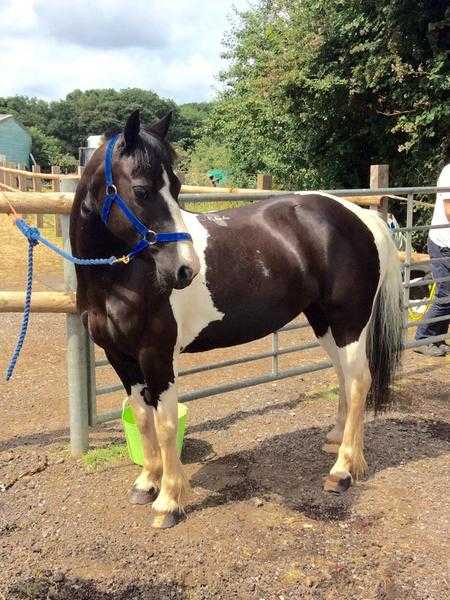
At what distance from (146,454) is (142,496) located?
8.1 inches

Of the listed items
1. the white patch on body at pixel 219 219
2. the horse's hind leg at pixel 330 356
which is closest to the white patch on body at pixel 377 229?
the horse's hind leg at pixel 330 356

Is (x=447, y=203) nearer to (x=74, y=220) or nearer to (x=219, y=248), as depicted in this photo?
(x=219, y=248)

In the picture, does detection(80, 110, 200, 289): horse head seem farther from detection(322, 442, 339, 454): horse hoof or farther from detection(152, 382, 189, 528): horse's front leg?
detection(322, 442, 339, 454): horse hoof

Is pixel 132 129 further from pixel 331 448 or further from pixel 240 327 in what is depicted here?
pixel 331 448

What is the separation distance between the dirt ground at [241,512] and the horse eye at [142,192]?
1493 millimetres

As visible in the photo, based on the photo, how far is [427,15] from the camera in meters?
9.18

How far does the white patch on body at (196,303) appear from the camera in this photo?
2.66 m

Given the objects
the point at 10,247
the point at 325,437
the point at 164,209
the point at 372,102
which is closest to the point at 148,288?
the point at 164,209

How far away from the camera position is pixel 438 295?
5297mm

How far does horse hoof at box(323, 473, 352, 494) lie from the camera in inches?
116

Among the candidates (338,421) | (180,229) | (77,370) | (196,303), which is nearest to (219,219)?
(196,303)

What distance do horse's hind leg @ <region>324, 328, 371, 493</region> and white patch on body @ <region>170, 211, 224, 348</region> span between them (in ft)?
2.50

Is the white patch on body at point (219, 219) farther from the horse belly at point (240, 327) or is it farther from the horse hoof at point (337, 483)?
the horse hoof at point (337, 483)

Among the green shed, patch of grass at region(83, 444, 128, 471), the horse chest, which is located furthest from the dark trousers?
the green shed
